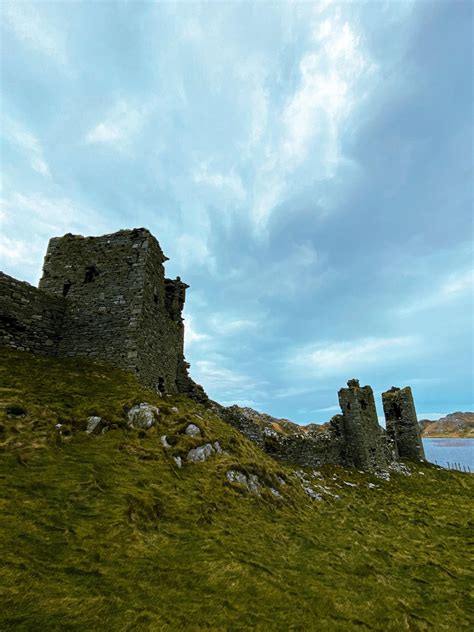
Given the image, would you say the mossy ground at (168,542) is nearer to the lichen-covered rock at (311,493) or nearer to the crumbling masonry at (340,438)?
the lichen-covered rock at (311,493)

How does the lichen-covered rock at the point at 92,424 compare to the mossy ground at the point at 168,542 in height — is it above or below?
above

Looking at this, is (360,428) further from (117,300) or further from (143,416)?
(117,300)

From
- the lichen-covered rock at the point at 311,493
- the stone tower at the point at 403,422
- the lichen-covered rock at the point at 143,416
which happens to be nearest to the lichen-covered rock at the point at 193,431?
the lichen-covered rock at the point at 143,416

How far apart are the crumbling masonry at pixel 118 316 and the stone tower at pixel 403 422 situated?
67.9ft

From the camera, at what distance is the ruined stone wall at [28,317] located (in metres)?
18.0

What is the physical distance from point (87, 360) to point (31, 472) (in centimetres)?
1116

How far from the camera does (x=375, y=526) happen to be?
15.4 meters

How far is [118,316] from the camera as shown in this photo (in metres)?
20.2

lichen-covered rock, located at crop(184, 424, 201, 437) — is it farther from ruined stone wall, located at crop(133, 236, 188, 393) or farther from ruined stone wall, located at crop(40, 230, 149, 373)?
ruined stone wall, located at crop(133, 236, 188, 393)

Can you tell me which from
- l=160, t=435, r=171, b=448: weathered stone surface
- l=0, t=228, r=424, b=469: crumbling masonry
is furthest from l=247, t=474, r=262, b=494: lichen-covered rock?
l=0, t=228, r=424, b=469: crumbling masonry

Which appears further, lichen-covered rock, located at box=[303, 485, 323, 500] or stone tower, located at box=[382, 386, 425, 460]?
stone tower, located at box=[382, 386, 425, 460]

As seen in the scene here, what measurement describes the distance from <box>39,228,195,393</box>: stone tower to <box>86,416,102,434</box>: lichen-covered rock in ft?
20.6

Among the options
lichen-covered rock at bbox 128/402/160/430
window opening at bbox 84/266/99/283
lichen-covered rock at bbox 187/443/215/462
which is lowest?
lichen-covered rock at bbox 187/443/215/462

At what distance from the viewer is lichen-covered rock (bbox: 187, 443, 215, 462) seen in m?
12.8
